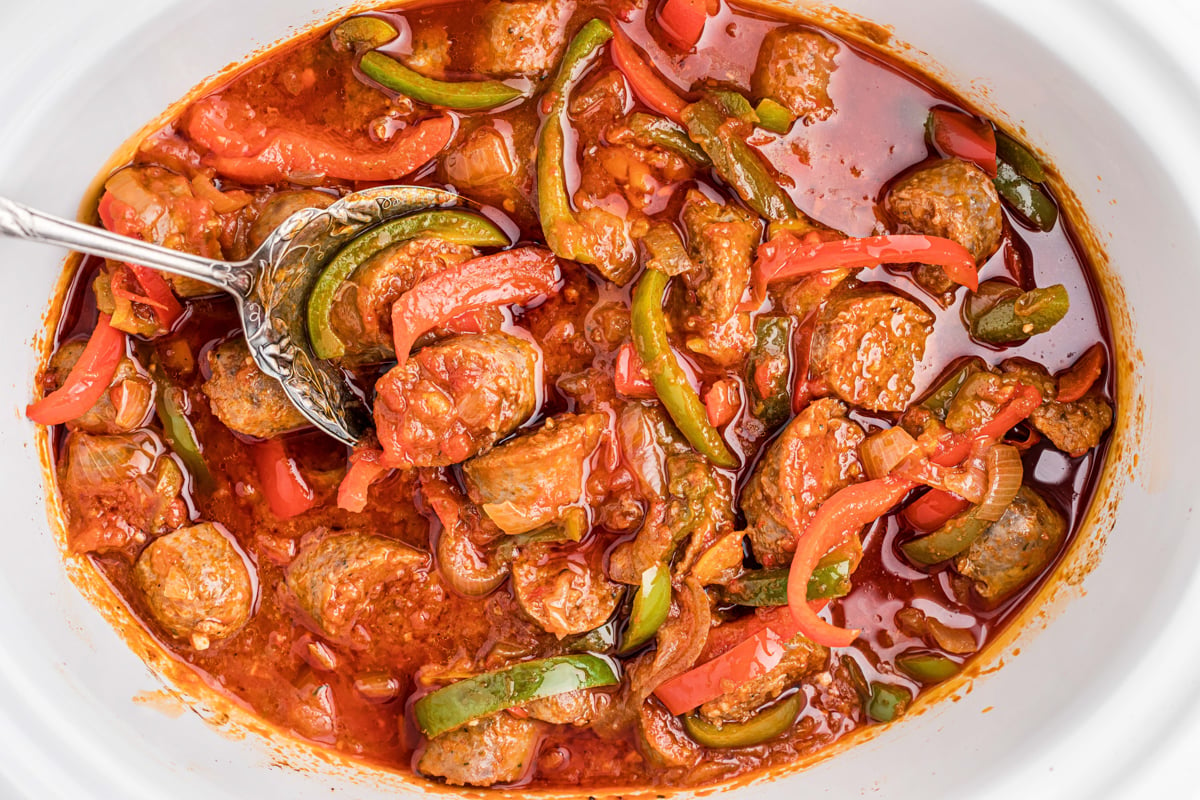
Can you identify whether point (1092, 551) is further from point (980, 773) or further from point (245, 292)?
point (245, 292)

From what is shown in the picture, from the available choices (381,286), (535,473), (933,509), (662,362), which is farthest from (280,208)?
(933,509)

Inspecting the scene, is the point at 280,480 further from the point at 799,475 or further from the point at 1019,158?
the point at 1019,158

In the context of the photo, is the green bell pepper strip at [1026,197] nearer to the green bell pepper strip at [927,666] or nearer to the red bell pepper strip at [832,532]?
the red bell pepper strip at [832,532]

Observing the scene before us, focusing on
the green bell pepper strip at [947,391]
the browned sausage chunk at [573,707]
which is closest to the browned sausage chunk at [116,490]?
the browned sausage chunk at [573,707]

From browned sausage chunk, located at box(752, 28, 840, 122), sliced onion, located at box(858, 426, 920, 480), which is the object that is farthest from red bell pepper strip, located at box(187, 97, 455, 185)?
sliced onion, located at box(858, 426, 920, 480)

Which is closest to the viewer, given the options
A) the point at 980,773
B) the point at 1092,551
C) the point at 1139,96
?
the point at 1139,96

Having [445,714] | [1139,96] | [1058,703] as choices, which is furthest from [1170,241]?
[445,714]
